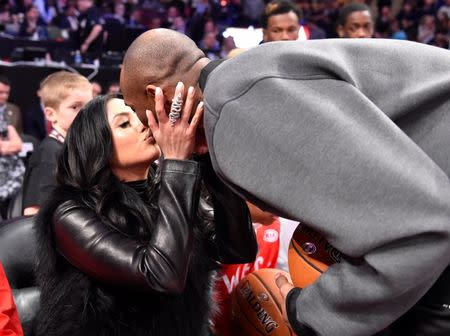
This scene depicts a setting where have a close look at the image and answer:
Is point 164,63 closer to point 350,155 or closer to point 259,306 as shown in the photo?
point 350,155

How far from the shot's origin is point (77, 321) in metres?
2.38

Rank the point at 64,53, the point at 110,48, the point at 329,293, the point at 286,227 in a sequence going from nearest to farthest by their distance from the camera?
the point at 329,293 < the point at 286,227 < the point at 64,53 < the point at 110,48

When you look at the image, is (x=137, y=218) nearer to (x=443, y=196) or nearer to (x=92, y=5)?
(x=443, y=196)

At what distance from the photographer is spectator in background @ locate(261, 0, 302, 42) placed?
5.21 m

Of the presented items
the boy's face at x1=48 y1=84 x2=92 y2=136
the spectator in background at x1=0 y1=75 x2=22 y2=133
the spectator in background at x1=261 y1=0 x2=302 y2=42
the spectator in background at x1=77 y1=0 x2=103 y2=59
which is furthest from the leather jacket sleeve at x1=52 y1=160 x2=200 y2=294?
the spectator in background at x1=77 y1=0 x2=103 y2=59

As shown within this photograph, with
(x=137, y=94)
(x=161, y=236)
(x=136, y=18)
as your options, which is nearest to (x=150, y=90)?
(x=137, y=94)

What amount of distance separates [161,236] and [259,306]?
77 centimetres

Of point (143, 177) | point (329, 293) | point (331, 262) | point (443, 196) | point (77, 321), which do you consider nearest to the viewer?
point (443, 196)

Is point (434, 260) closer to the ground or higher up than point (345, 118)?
closer to the ground

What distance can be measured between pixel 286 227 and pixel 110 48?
832 centimetres

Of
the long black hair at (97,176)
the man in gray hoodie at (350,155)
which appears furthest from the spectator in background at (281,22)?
the man in gray hoodie at (350,155)

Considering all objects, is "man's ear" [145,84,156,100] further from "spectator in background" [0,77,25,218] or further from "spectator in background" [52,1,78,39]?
"spectator in background" [52,1,78,39]

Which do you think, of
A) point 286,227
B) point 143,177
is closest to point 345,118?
point 143,177

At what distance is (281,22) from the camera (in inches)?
206
